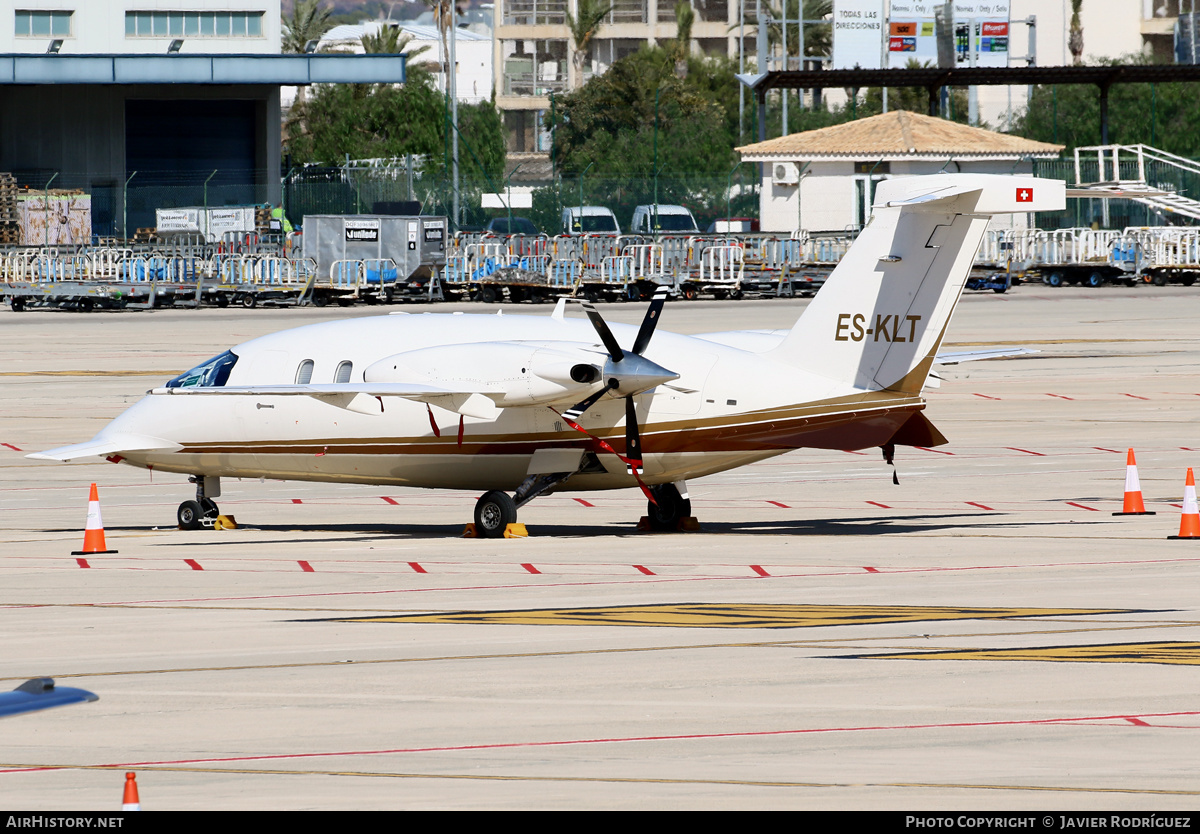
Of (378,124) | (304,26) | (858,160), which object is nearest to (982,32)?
(858,160)

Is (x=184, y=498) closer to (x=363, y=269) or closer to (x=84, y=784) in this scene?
(x=84, y=784)

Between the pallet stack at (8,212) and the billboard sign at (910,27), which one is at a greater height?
the billboard sign at (910,27)

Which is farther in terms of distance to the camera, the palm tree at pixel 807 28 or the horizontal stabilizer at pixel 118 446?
the palm tree at pixel 807 28

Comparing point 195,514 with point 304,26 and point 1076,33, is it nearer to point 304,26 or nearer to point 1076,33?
point 1076,33

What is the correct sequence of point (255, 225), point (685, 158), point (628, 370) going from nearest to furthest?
point (628, 370)
point (255, 225)
point (685, 158)

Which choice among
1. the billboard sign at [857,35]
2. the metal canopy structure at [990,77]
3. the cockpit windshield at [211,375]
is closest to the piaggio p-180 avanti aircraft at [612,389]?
the cockpit windshield at [211,375]

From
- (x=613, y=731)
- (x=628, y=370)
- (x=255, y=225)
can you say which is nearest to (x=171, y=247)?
(x=255, y=225)

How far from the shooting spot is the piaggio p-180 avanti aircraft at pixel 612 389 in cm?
2072

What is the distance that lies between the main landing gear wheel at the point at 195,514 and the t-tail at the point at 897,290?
27.8 feet

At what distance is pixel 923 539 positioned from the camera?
832 inches

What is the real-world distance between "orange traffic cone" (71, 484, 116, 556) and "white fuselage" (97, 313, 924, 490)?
241cm

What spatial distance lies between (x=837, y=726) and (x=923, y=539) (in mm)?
9473

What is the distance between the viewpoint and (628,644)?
1495cm

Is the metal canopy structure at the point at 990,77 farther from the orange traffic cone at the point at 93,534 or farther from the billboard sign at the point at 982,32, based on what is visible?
the orange traffic cone at the point at 93,534
